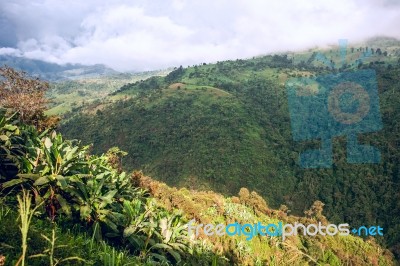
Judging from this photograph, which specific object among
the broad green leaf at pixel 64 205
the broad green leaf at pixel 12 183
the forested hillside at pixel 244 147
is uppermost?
the broad green leaf at pixel 12 183

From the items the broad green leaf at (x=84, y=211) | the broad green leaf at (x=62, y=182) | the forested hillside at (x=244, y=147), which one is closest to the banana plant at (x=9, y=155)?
the broad green leaf at (x=62, y=182)

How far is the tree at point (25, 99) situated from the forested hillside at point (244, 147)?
171 ft

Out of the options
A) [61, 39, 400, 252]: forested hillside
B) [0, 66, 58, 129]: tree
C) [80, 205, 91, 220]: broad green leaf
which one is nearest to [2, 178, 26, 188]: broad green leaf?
[80, 205, 91, 220]: broad green leaf

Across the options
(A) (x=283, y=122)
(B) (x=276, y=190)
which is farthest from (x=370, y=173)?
(A) (x=283, y=122)

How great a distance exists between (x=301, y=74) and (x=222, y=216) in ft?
390

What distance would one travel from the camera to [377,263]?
37562 millimetres

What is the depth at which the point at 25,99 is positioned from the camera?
14367mm

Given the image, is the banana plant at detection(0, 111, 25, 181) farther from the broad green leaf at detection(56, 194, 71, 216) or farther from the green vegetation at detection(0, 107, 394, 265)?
the broad green leaf at detection(56, 194, 71, 216)

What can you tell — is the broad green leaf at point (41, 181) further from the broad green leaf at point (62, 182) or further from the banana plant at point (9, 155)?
the banana plant at point (9, 155)

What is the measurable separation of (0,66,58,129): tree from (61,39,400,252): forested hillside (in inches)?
2049

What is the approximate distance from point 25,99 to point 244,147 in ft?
231

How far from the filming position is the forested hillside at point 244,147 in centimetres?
7194

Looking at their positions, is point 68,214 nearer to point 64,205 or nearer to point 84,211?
point 64,205

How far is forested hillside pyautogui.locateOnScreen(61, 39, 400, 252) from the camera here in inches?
2832
